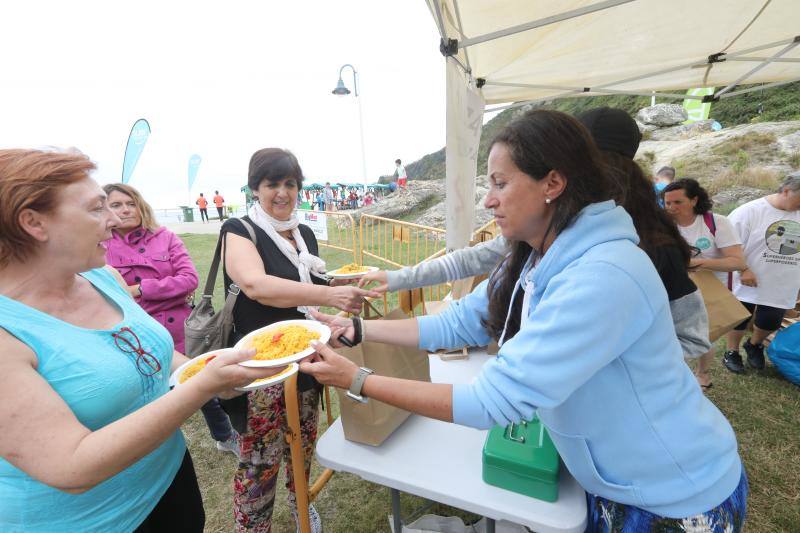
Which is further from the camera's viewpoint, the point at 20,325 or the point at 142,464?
the point at 142,464

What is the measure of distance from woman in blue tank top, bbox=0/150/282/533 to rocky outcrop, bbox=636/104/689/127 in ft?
90.2

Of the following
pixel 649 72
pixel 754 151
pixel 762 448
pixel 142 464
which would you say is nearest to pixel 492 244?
pixel 142 464

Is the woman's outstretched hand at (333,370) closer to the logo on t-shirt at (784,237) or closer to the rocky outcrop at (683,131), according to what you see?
the logo on t-shirt at (784,237)

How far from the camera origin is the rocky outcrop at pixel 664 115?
71.3 ft

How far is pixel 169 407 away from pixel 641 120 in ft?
93.0

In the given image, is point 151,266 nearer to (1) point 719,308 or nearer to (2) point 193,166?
(1) point 719,308

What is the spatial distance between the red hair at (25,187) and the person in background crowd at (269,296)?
971 millimetres

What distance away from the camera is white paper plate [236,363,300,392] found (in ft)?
4.47

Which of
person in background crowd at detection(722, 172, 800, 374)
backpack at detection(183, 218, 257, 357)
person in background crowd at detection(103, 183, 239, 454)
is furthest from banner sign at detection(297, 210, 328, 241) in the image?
person in background crowd at detection(722, 172, 800, 374)

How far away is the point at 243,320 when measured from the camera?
2311 millimetres

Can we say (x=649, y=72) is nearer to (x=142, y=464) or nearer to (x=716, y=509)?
(x=716, y=509)

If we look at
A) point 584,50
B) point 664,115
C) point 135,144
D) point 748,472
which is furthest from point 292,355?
point 664,115

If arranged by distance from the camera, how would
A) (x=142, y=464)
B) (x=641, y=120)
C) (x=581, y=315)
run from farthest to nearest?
1. (x=641, y=120)
2. (x=142, y=464)
3. (x=581, y=315)

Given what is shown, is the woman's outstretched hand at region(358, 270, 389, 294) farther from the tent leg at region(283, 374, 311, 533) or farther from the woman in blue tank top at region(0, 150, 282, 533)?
the woman in blue tank top at region(0, 150, 282, 533)
